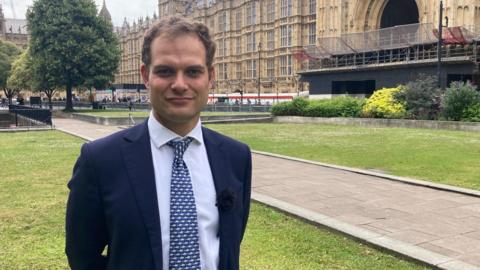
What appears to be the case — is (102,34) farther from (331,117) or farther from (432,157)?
(432,157)

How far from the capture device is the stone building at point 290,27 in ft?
123

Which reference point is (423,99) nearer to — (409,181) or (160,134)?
(409,181)

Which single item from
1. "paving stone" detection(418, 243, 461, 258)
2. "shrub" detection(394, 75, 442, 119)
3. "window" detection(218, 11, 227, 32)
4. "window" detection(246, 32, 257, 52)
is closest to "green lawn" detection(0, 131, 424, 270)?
"paving stone" detection(418, 243, 461, 258)

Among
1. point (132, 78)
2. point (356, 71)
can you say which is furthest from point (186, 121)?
point (132, 78)

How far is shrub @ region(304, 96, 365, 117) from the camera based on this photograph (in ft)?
86.9

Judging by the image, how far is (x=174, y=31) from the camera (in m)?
1.86

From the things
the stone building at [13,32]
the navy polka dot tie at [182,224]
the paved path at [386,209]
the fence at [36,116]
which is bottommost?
the paved path at [386,209]

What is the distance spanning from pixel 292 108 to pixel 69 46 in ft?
64.1

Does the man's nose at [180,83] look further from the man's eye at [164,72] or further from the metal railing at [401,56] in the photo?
the metal railing at [401,56]

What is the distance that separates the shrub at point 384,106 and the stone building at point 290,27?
28.5 ft

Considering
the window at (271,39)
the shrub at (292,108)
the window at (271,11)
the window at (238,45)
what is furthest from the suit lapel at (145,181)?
the window at (238,45)

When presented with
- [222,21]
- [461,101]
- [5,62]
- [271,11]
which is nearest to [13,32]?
[5,62]

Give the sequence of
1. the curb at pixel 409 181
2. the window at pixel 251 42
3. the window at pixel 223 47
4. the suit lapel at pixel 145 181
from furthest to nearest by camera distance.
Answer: the window at pixel 223 47, the window at pixel 251 42, the curb at pixel 409 181, the suit lapel at pixel 145 181

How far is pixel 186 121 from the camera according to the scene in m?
1.90
